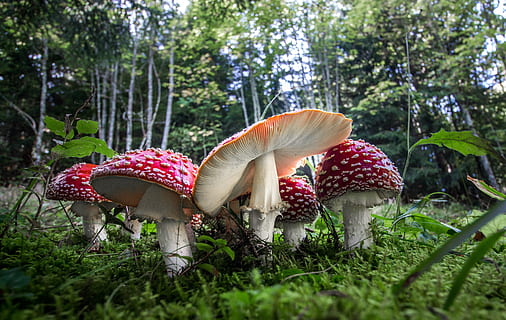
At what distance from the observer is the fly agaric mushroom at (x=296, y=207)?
1.85 metres

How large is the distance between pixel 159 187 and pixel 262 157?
2.09 ft

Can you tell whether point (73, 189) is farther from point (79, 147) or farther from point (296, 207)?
point (296, 207)

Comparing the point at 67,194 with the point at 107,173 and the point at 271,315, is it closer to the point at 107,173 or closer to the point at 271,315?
the point at 107,173

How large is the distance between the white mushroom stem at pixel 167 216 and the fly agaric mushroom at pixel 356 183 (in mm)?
894

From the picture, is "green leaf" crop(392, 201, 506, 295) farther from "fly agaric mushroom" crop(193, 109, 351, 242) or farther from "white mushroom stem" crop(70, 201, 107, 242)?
"white mushroom stem" crop(70, 201, 107, 242)

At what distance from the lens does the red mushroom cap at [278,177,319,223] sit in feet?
6.05

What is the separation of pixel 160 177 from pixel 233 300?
0.75 metres

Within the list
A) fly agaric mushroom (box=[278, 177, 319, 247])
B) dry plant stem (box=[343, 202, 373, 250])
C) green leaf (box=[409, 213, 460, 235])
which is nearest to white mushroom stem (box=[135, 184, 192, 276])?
fly agaric mushroom (box=[278, 177, 319, 247])

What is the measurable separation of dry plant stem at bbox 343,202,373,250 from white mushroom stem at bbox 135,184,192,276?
101cm

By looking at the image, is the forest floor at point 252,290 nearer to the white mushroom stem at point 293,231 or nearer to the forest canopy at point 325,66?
the white mushroom stem at point 293,231

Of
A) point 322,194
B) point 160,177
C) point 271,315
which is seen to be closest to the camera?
point 271,315

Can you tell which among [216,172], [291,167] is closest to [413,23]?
[291,167]

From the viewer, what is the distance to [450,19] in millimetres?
9484

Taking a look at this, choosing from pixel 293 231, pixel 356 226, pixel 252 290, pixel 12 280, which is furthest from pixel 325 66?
pixel 12 280
